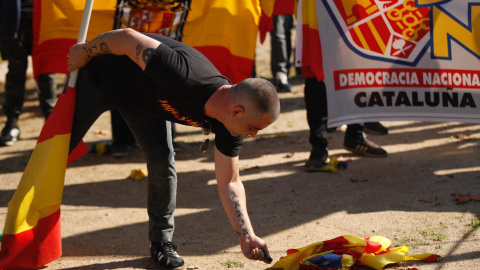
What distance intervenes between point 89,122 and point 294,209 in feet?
6.46

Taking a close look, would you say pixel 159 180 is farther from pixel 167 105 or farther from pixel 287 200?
pixel 287 200

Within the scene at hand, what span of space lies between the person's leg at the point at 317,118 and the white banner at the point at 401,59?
18 centimetres

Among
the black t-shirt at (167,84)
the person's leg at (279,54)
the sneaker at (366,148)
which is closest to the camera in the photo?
the black t-shirt at (167,84)

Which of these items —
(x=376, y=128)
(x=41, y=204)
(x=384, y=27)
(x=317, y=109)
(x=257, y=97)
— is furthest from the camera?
(x=376, y=128)

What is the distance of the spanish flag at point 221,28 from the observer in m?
6.55

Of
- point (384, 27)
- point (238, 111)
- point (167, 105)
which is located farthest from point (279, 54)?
point (238, 111)

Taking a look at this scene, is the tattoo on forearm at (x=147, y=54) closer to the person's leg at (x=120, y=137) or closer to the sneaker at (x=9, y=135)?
the person's leg at (x=120, y=137)

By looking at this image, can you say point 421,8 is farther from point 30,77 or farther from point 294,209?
point 30,77

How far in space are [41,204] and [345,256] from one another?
1956mm

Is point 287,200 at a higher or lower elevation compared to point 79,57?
lower

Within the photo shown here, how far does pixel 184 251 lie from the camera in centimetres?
459

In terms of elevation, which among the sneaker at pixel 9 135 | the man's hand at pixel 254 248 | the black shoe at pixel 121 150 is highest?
the man's hand at pixel 254 248

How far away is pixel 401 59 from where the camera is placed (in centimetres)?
593

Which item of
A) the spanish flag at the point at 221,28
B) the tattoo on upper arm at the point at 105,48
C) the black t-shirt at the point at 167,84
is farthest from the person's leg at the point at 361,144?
the tattoo on upper arm at the point at 105,48
